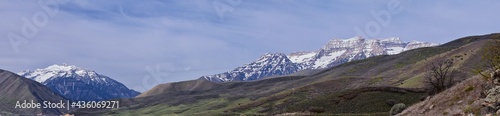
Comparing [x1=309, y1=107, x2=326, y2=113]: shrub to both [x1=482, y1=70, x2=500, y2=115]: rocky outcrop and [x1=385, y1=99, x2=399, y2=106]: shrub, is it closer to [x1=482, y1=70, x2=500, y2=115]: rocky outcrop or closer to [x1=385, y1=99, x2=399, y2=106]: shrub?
[x1=385, y1=99, x2=399, y2=106]: shrub

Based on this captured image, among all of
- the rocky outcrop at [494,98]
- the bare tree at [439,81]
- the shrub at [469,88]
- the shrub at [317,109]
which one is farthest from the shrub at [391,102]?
the rocky outcrop at [494,98]

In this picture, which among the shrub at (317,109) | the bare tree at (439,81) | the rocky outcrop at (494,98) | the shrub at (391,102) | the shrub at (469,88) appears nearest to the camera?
the rocky outcrop at (494,98)

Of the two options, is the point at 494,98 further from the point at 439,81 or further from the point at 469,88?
the point at 439,81

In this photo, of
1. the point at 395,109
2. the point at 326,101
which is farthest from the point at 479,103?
the point at 326,101

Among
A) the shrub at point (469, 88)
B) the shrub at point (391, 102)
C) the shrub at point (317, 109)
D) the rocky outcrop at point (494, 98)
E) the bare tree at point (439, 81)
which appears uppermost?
the bare tree at point (439, 81)

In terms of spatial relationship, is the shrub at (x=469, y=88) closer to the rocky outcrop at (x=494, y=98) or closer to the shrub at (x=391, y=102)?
the rocky outcrop at (x=494, y=98)

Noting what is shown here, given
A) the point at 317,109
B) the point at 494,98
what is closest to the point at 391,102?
the point at 317,109

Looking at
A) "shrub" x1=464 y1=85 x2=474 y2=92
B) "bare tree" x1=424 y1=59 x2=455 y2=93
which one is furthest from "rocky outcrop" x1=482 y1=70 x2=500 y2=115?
"bare tree" x1=424 y1=59 x2=455 y2=93

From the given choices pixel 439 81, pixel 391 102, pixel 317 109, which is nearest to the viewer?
pixel 391 102

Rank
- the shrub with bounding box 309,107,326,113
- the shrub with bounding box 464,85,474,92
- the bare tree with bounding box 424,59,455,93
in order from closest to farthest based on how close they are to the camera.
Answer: the shrub with bounding box 464,85,474,92 < the bare tree with bounding box 424,59,455,93 < the shrub with bounding box 309,107,326,113

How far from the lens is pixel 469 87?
148ft

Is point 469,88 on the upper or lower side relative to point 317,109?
lower

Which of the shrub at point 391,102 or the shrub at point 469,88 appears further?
the shrub at point 391,102

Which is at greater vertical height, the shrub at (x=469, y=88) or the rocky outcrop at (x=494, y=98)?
the shrub at (x=469, y=88)
